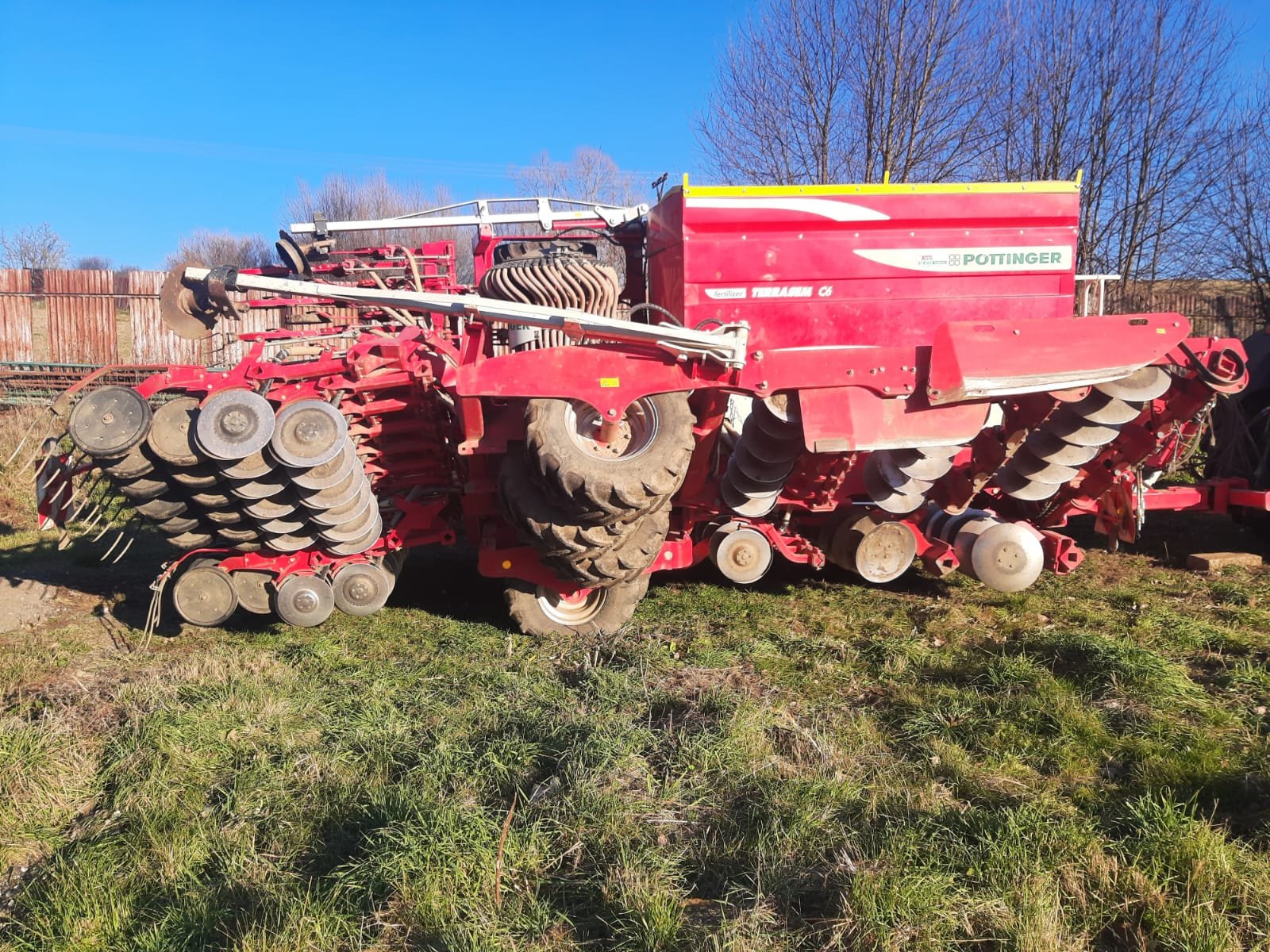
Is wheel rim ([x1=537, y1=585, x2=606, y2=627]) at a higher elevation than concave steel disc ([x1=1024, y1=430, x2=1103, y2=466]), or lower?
lower

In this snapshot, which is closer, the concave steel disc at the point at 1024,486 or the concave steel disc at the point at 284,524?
the concave steel disc at the point at 284,524

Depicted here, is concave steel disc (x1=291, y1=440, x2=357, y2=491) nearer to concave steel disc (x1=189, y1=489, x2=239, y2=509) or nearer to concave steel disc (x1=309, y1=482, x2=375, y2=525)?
concave steel disc (x1=309, y1=482, x2=375, y2=525)

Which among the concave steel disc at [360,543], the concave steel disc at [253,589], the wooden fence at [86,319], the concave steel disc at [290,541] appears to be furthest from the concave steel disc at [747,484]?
the wooden fence at [86,319]

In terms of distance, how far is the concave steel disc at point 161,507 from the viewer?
470 centimetres

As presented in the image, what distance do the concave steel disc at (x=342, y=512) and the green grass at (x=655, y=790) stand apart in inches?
30.6

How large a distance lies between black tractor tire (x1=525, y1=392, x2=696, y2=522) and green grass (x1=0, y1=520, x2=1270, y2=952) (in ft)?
2.72

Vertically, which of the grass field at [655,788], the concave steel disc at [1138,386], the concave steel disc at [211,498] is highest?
the concave steel disc at [1138,386]

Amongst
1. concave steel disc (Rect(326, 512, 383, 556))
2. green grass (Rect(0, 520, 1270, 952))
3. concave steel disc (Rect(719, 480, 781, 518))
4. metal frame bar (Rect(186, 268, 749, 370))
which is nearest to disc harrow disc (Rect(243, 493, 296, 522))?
concave steel disc (Rect(326, 512, 383, 556))

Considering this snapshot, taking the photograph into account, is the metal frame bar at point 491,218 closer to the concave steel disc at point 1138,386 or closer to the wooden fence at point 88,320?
the concave steel disc at point 1138,386

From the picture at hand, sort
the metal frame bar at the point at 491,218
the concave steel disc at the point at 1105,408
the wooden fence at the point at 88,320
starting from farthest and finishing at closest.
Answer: the wooden fence at the point at 88,320 < the metal frame bar at the point at 491,218 < the concave steel disc at the point at 1105,408

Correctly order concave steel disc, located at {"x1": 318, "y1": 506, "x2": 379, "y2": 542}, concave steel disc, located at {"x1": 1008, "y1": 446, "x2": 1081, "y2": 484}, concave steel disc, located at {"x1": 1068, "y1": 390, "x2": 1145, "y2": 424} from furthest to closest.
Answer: concave steel disc, located at {"x1": 1008, "y1": 446, "x2": 1081, "y2": 484} < concave steel disc, located at {"x1": 1068, "y1": 390, "x2": 1145, "y2": 424} < concave steel disc, located at {"x1": 318, "y1": 506, "x2": 379, "y2": 542}

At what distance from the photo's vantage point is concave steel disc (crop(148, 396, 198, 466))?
4.41m

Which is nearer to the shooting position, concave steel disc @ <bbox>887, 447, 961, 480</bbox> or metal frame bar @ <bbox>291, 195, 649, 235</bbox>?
concave steel disc @ <bbox>887, 447, 961, 480</bbox>

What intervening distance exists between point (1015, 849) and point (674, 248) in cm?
402
